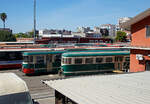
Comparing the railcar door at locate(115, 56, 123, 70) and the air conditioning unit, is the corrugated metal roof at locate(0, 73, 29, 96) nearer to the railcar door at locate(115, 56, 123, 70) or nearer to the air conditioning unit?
the air conditioning unit

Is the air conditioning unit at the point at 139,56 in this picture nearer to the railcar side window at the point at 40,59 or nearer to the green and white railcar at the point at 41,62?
the green and white railcar at the point at 41,62

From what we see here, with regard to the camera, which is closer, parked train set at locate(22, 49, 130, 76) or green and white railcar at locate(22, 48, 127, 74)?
parked train set at locate(22, 49, 130, 76)

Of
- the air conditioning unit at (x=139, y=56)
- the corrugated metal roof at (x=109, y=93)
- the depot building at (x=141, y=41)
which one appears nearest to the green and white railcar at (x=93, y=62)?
the depot building at (x=141, y=41)

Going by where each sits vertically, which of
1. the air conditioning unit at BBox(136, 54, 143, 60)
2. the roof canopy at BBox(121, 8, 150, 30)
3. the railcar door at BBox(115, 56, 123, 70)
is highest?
the roof canopy at BBox(121, 8, 150, 30)

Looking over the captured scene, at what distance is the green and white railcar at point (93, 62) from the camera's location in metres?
19.0

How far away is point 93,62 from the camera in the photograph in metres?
19.8

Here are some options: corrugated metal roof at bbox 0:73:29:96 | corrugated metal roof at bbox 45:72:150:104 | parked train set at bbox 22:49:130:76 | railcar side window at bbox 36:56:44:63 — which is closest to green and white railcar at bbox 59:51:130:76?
parked train set at bbox 22:49:130:76

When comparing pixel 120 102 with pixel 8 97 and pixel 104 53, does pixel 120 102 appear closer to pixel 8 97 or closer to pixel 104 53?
pixel 8 97

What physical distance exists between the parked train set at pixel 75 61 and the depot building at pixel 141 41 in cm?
494

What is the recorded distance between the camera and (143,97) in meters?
6.15

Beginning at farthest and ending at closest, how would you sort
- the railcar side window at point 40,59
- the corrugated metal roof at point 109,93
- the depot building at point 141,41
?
the railcar side window at point 40,59 → the depot building at point 141,41 → the corrugated metal roof at point 109,93

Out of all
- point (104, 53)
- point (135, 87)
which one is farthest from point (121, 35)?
point (135, 87)

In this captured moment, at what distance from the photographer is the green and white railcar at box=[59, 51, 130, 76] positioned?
62.2 ft

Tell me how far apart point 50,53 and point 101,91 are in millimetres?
14515
